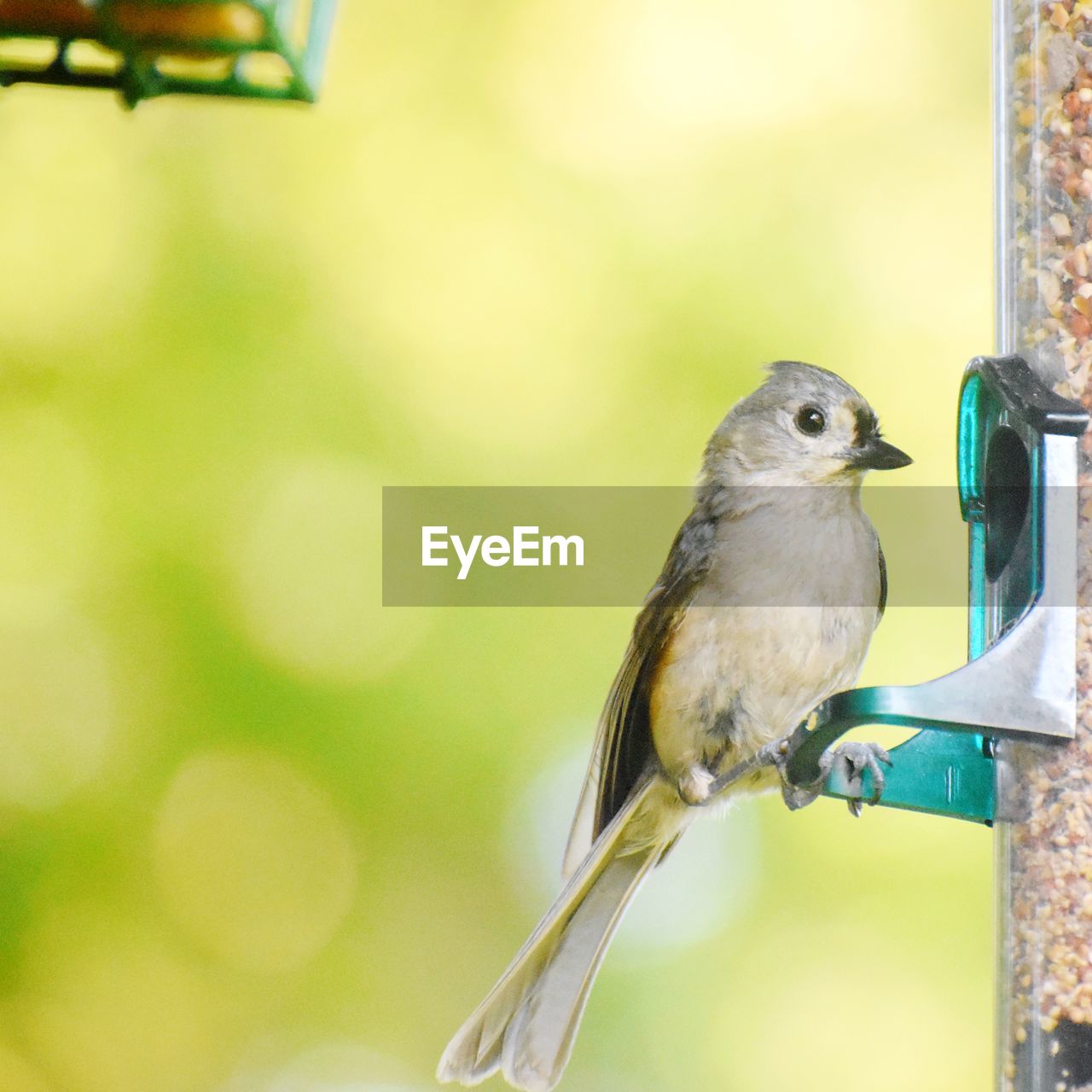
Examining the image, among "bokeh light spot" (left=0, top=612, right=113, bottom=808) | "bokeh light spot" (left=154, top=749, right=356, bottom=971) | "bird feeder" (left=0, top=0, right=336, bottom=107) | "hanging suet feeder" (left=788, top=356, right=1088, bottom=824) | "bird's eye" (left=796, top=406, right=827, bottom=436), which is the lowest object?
"bokeh light spot" (left=154, top=749, right=356, bottom=971)

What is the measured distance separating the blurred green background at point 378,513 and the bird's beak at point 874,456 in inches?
32.9

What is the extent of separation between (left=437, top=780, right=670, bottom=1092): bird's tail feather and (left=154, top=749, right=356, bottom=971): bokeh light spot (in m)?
1.03

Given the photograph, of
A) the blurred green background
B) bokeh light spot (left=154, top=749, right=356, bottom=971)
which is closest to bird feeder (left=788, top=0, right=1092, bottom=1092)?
the blurred green background

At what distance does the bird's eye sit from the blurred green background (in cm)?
77

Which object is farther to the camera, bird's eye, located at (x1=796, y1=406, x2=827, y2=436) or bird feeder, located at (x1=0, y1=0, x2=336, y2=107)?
bird's eye, located at (x1=796, y1=406, x2=827, y2=436)

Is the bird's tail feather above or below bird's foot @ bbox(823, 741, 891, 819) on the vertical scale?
below

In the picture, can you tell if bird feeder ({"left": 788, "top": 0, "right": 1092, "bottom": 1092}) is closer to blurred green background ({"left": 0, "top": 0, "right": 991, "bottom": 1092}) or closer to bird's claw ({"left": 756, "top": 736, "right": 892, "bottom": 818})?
bird's claw ({"left": 756, "top": 736, "right": 892, "bottom": 818})

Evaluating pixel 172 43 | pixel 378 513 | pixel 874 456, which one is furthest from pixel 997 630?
pixel 378 513

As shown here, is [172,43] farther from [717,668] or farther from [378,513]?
[378,513]

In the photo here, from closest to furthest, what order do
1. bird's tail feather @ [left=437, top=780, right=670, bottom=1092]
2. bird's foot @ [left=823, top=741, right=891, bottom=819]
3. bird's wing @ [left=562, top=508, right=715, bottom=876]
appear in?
bird's foot @ [left=823, top=741, right=891, bottom=819] < bird's tail feather @ [left=437, top=780, right=670, bottom=1092] < bird's wing @ [left=562, top=508, right=715, bottom=876]

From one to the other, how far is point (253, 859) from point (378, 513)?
74 centimetres

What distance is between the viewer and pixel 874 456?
180cm

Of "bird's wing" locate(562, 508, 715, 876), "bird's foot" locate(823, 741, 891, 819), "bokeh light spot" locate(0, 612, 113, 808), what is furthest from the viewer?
"bokeh light spot" locate(0, 612, 113, 808)

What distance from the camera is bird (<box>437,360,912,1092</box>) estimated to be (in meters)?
1.75
